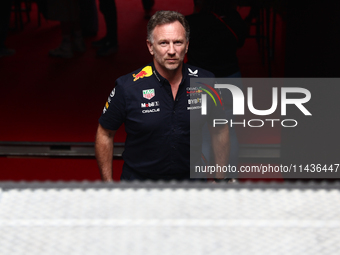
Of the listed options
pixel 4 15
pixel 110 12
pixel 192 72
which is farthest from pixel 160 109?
pixel 4 15

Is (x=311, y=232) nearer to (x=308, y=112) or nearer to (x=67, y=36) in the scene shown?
(x=308, y=112)

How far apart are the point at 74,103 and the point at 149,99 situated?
2910mm

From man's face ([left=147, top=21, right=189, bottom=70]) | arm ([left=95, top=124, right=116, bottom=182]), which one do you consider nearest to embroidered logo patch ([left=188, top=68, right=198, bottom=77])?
man's face ([left=147, top=21, right=189, bottom=70])

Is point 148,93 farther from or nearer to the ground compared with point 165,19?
nearer to the ground

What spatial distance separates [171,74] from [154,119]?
0.23 meters

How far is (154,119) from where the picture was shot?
192 cm

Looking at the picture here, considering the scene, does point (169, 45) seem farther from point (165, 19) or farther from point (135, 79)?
point (135, 79)

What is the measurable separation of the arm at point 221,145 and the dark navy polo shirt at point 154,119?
7.8 inches

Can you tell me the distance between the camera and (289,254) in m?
0.57

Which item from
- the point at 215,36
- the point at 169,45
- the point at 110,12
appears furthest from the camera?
the point at 110,12

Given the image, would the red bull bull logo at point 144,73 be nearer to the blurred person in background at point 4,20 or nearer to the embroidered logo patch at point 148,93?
the embroidered logo patch at point 148,93

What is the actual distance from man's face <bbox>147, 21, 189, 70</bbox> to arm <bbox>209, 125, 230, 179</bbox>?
1.55ft

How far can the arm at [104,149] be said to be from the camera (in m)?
2.09

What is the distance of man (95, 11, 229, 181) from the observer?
1907mm
